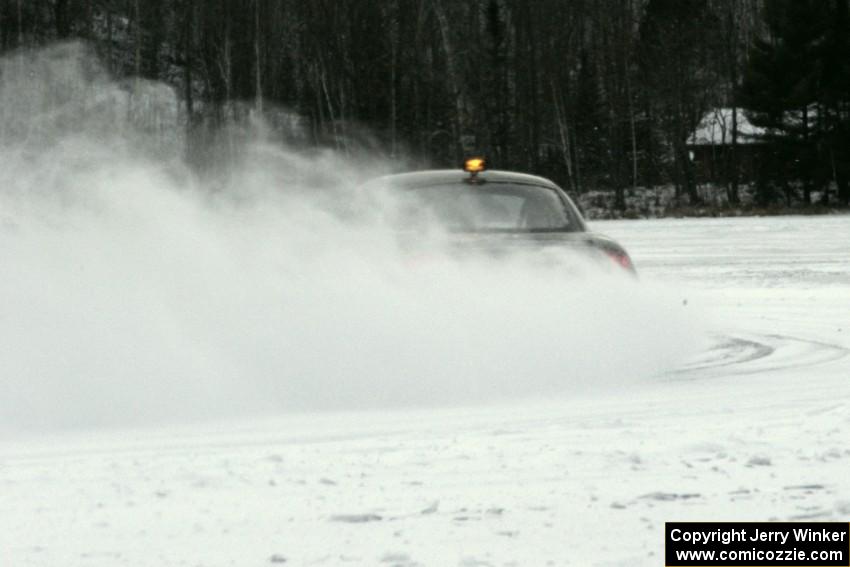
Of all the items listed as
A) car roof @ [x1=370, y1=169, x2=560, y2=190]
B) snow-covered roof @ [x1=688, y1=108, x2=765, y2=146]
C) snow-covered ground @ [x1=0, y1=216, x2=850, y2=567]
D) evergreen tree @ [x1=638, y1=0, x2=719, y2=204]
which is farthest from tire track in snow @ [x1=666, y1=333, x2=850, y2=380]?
snow-covered roof @ [x1=688, y1=108, x2=765, y2=146]

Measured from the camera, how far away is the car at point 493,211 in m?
8.52

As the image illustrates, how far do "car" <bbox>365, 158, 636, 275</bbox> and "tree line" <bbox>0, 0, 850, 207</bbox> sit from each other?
46.6 m

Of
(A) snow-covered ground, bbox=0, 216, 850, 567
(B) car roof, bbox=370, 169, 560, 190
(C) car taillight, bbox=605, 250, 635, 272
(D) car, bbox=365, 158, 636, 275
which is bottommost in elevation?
(A) snow-covered ground, bbox=0, 216, 850, 567

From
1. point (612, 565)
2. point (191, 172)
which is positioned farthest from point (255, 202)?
point (191, 172)

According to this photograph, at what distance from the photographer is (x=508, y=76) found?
70.4 m

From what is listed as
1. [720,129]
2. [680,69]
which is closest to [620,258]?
[680,69]

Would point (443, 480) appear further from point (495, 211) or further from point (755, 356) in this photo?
point (755, 356)

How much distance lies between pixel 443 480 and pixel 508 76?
66217 mm

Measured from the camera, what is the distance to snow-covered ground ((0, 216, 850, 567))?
4258 mm

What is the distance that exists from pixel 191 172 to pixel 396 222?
134 ft

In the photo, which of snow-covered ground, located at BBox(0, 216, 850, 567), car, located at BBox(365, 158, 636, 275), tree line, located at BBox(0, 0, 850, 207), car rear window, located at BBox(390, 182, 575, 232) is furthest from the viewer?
tree line, located at BBox(0, 0, 850, 207)

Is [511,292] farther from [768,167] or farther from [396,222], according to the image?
[768,167]

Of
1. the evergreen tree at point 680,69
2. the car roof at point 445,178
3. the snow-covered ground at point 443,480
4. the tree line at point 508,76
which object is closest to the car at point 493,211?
the car roof at point 445,178

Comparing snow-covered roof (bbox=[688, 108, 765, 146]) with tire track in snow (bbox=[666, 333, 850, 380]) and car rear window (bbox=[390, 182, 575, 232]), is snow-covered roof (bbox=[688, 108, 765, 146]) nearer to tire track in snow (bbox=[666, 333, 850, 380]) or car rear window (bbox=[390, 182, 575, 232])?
tire track in snow (bbox=[666, 333, 850, 380])
